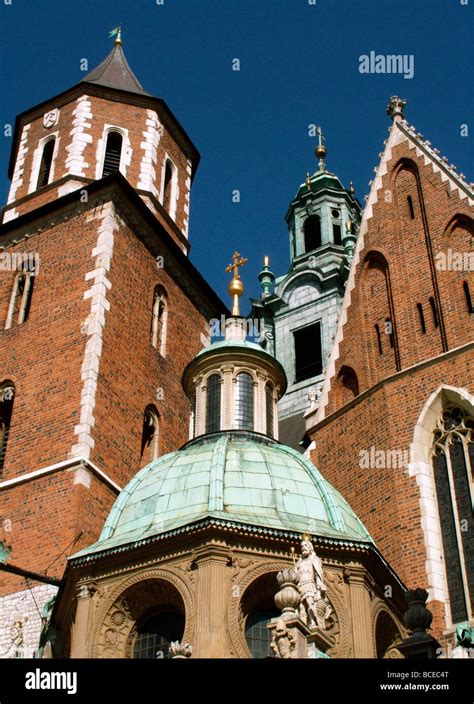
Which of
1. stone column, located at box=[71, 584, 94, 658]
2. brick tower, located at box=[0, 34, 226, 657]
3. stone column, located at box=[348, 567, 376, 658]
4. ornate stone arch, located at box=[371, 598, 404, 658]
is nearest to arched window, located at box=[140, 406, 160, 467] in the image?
brick tower, located at box=[0, 34, 226, 657]

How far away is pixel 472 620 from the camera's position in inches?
625

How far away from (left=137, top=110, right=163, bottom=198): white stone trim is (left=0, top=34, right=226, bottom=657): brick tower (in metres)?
0.04

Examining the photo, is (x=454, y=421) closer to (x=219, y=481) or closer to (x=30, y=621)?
(x=219, y=481)

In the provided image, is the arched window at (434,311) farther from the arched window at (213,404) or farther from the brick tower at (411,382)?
the arched window at (213,404)

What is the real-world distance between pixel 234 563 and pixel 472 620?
16.4 ft

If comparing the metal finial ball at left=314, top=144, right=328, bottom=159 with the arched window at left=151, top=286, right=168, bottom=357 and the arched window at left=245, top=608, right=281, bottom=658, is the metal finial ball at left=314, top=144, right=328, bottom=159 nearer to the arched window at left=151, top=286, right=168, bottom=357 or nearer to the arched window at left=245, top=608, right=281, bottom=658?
the arched window at left=151, top=286, right=168, bottom=357

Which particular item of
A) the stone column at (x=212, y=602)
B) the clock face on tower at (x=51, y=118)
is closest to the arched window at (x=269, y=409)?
the stone column at (x=212, y=602)

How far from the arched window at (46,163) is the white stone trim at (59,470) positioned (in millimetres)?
8816

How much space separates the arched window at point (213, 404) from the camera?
56.9ft

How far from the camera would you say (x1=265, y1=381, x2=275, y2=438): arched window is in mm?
17578

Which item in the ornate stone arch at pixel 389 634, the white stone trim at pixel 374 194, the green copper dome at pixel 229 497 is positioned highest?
the white stone trim at pixel 374 194

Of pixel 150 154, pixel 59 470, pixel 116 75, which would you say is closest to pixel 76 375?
pixel 59 470

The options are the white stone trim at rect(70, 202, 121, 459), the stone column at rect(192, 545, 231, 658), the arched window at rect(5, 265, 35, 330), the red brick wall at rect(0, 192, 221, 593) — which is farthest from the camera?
the arched window at rect(5, 265, 35, 330)
